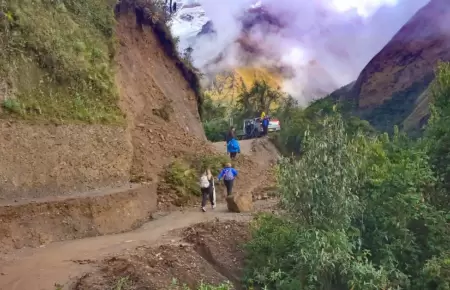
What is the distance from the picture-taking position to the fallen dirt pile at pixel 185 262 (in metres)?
9.02

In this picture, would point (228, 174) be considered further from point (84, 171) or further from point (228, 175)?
point (84, 171)

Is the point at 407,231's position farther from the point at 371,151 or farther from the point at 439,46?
the point at 439,46

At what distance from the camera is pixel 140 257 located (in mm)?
9844

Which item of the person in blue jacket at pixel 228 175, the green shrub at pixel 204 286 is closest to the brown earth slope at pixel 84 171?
the person in blue jacket at pixel 228 175

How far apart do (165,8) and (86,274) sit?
16.9m

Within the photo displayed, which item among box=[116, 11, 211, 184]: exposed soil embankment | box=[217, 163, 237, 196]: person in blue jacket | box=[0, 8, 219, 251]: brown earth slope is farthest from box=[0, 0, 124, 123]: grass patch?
box=[217, 163, 237, 196]: person in blue jacket

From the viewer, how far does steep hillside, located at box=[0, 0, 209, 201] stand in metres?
12.1

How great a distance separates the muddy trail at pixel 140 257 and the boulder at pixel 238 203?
0.57 m

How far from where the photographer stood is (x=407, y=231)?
11.1 metres

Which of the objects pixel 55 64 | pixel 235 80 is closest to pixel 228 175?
pixel 55 64

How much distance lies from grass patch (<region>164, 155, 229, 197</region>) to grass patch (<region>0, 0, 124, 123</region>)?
2.24 m

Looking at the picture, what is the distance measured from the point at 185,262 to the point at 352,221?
3451 millimetres

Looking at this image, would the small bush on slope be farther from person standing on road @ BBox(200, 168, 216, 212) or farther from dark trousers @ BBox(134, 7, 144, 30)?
dark trousers @ BBox(134, 7, 144, 30)

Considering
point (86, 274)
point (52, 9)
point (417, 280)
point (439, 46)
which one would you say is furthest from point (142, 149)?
point (439, 46)
